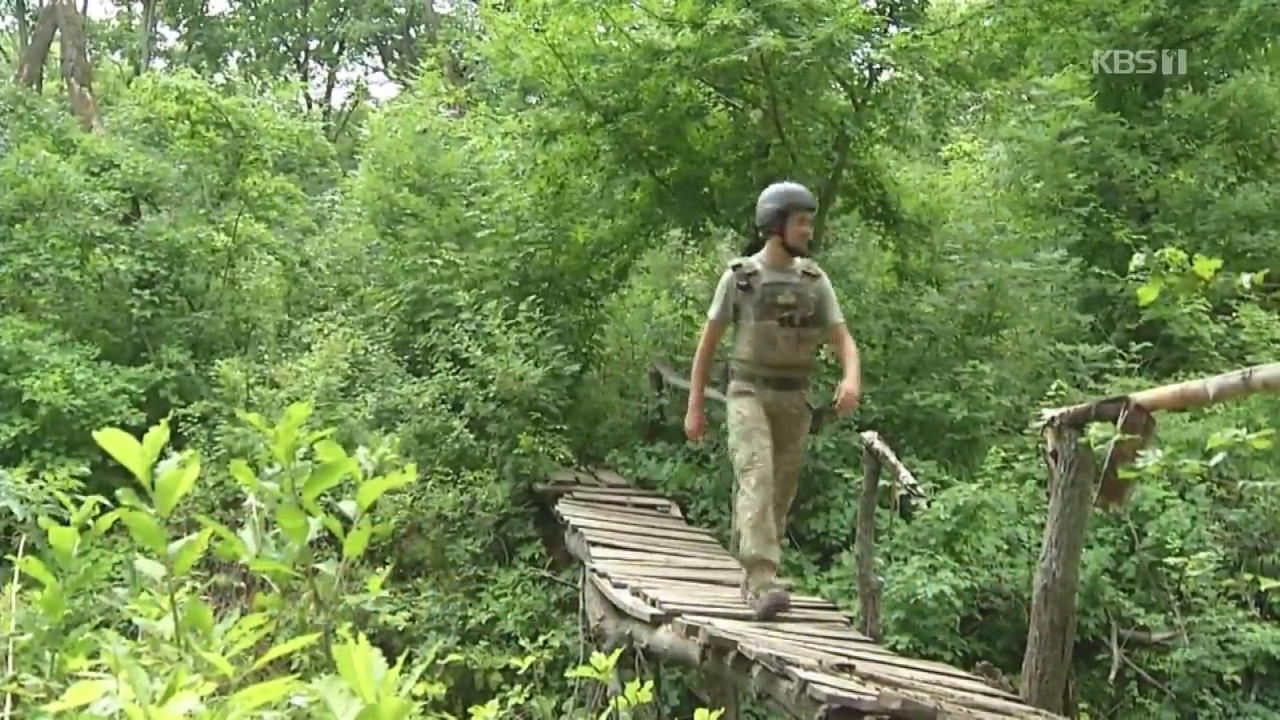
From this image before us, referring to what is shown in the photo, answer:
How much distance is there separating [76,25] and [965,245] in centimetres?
1017

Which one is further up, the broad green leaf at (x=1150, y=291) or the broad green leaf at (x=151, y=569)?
the broad green leaf at (x=1150, y=291)

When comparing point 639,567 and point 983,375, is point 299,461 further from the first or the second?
point 983,375

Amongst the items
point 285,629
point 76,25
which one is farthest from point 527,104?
point 76,25

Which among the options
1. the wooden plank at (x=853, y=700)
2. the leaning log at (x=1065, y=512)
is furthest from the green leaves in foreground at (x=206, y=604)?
the leaning log at (x=1065, y=512)

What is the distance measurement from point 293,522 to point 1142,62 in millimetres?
9340

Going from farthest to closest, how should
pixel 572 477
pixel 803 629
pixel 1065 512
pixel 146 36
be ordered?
pixel 146 36
pixel 572 477
pixel 803 629
pixel 1065 512

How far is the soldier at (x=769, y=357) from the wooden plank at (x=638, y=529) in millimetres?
1866

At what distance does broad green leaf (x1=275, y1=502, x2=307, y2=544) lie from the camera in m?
1.23

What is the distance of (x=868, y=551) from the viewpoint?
17.8 feet

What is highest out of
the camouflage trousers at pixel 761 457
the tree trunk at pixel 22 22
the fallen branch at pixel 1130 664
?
the tree trunk at pixel 22 22

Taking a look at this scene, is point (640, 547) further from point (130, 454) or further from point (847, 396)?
point (130, 454)

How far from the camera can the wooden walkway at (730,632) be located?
156 inches

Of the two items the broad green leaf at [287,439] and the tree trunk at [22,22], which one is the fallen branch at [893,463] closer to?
the broad green leaf at [287,439]

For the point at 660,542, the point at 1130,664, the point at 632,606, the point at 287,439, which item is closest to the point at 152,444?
the point at 287,439
